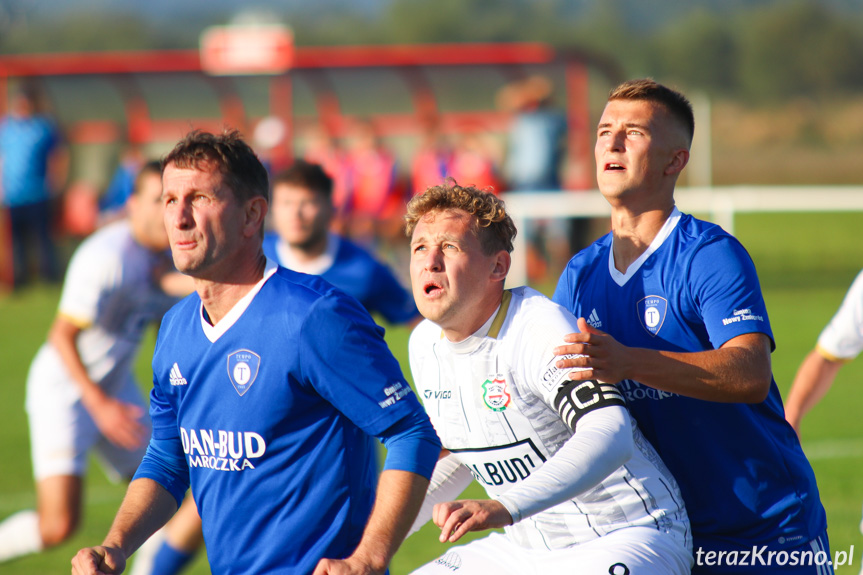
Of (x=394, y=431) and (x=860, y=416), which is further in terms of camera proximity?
(x=860, y=416)

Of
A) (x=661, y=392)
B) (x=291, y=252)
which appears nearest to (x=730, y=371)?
(x=661, y=392)

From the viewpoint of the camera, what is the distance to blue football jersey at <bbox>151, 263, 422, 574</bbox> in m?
2.95

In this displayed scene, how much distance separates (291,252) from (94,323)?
3.80 feet

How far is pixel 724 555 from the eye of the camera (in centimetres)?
332

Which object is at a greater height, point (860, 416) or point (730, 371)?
point (730, 371)

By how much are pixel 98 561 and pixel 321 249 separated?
3226mm

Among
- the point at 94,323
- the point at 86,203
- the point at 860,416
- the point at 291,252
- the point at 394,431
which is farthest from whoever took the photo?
the point at 86,203

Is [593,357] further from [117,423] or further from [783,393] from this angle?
[783,393]

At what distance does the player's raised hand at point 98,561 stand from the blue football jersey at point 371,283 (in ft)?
9.88

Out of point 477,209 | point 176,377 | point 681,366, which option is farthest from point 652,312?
point 176,377

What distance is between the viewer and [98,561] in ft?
9.83

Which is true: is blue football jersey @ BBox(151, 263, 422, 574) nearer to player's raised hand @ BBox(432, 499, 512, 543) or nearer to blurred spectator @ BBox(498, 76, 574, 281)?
player's raised hand @ BBox(432, 499, 512, 543)

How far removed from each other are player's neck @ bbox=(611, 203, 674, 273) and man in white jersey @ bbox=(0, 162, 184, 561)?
2.60 m

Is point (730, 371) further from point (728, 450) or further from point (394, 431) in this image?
point (394, 431)
